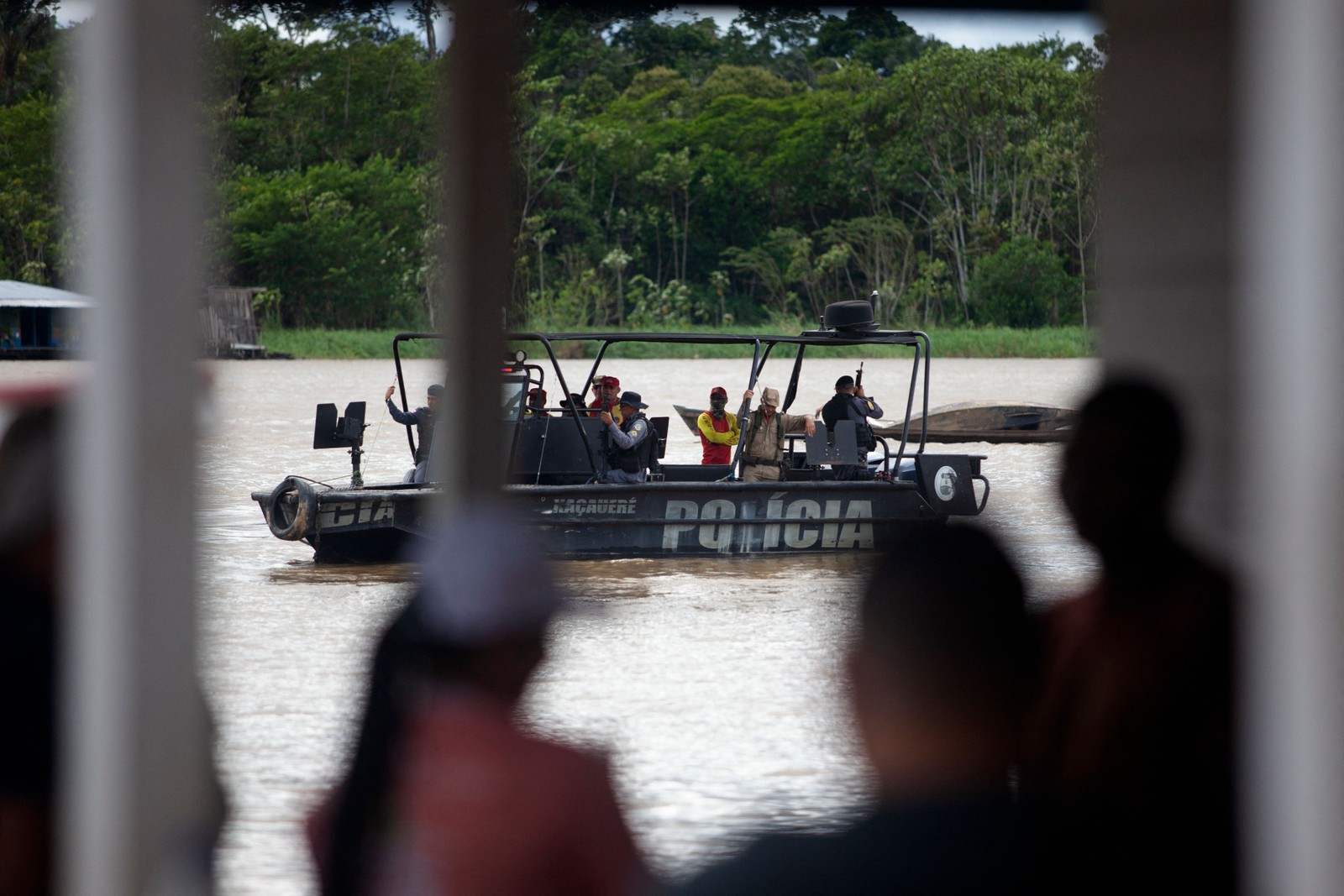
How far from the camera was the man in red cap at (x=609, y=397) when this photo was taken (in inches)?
A: 371

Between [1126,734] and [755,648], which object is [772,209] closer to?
[755,648]

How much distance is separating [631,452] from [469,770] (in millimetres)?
7772

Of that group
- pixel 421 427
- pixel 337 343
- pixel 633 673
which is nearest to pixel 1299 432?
pixel 633 673

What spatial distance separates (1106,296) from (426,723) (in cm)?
84

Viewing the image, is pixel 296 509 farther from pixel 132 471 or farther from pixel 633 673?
pixel 132 471

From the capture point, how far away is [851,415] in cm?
1030

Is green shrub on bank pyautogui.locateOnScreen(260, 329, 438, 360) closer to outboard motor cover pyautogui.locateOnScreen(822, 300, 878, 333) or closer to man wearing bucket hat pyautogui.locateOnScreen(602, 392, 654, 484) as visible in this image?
man wearing bucket hat pyautogui.locateOnScreen(602, 392, 654, 484)

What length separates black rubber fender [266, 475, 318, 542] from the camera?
9.34 meters

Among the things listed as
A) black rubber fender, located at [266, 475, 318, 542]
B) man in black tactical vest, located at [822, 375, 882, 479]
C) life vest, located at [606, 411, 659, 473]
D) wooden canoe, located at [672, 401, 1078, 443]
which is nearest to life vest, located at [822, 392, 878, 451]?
man in black tactical vest, located at [822, 375, 882, 479]

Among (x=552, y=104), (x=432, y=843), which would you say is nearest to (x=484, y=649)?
(x=432, y=843)

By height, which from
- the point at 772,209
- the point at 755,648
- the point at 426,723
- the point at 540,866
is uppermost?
the point at 772,209

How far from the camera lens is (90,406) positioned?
4.02ft

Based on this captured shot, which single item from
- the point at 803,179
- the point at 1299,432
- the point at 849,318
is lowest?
the point at 1299,432

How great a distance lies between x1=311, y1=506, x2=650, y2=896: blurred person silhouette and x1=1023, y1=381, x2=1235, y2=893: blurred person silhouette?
50cm
